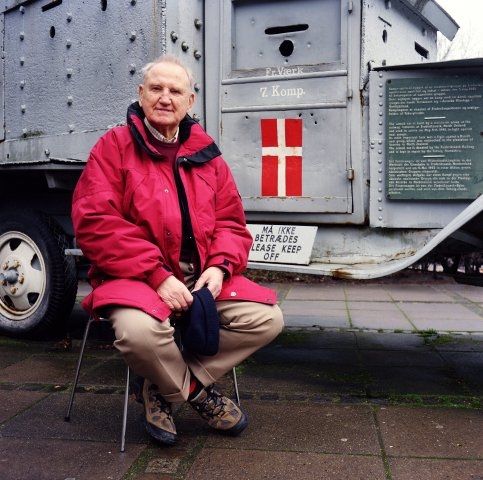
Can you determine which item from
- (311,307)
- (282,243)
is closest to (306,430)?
(282,243)

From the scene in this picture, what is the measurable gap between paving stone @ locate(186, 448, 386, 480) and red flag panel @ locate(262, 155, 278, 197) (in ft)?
5.64

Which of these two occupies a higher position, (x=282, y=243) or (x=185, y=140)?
(x=185, y=140)

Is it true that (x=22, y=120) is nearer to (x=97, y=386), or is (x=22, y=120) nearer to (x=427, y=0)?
(x=97, y=386)

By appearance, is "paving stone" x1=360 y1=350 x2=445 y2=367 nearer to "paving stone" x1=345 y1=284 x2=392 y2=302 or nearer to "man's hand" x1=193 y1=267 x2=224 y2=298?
"man's hand" x1=193 y1=267 x2=224 y2=298

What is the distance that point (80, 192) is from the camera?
2.64 metres

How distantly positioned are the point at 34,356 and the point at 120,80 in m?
1.83

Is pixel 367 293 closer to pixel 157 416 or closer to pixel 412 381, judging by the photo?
pixel 412 381

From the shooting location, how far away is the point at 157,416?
8.45ft

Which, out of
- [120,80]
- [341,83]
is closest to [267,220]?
[341,83]

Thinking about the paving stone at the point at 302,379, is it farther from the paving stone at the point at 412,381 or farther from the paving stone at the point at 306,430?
the paving stone at the point at 306,430

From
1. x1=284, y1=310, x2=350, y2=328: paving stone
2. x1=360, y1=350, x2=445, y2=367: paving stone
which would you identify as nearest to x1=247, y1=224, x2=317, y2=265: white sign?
x1=360, y1=350, x2=445, y2=367: paving stone

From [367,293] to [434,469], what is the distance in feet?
18.3

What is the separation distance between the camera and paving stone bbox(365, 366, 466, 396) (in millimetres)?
3305

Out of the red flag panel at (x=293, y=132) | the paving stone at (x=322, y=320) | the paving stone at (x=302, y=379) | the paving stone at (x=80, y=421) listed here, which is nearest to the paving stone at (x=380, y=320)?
the paving stone at (x=322, y=320)
